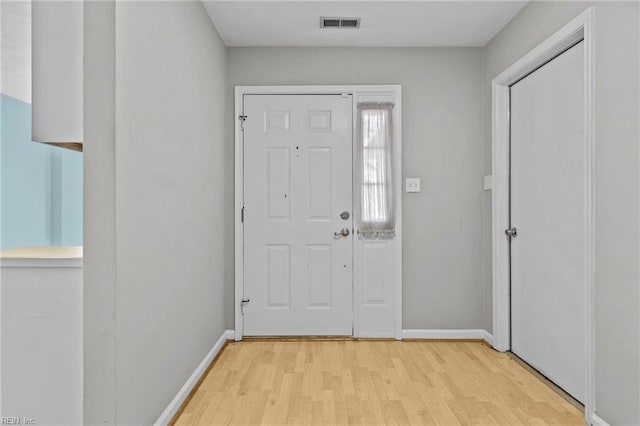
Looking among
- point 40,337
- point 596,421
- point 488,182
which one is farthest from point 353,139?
point 40,337

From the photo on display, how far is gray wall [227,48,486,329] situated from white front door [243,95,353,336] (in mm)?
211

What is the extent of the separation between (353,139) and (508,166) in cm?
128

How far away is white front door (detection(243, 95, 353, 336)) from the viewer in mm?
3662

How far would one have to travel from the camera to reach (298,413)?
7.57 feet

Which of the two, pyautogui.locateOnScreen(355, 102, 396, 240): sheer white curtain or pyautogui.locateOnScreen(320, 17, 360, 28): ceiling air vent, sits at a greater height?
pyautogui.locateOnScreen(320, 17, 360, 28): ceiling air vent

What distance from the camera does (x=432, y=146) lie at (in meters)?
3.67

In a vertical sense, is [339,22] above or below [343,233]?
above

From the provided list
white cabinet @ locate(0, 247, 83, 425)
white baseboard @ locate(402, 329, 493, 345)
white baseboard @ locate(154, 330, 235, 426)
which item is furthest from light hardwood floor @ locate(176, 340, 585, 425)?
white cabinet @ locate(0, 247, 83, 425)

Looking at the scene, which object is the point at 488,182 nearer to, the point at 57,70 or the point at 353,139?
the point at 353,139

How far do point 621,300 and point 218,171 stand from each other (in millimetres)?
2753

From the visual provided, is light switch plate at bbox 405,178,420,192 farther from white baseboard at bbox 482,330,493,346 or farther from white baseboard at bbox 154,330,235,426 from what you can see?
white baseboard at bbox 154,330,235,426

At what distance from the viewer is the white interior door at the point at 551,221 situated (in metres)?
2.41

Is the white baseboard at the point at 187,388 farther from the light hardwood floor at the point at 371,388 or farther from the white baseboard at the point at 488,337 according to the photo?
the white baseboard at the point at 488,337

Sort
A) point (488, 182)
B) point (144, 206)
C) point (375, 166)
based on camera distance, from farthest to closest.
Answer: point (375, 166)
point (488, 182)
point (144, 206)
